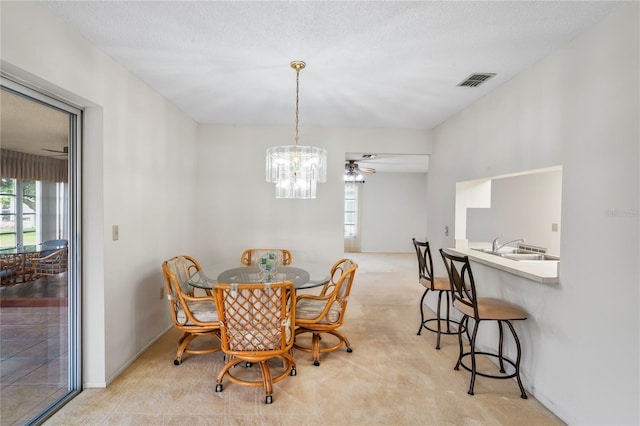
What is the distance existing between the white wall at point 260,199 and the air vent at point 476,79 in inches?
65.7

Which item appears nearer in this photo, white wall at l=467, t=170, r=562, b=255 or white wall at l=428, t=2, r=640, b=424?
white wall at l=428, t=2, r=640, b=424

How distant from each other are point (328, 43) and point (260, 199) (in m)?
2.61

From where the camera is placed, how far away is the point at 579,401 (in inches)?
76.1

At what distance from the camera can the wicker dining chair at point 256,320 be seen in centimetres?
211

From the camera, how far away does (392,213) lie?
967 cm

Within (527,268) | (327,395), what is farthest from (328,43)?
(327,395)

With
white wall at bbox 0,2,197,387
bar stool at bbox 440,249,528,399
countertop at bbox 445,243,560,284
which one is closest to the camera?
white wall at bbox 0,2,197,387

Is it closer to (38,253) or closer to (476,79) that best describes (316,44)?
(476,79)

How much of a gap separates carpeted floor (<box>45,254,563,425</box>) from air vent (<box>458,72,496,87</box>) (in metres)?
2.49

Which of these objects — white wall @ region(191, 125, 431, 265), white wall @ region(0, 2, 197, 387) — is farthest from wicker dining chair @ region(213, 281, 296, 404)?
white wall @ region(191, 125, 431, 265)

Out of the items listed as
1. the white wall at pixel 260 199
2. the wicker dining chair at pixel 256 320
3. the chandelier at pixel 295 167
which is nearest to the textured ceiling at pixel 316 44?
the chandelier at pixel 295 167

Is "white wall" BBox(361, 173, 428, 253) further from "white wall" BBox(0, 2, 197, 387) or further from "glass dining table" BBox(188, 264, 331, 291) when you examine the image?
"white wall" BBox(0, 2, 197, 387)

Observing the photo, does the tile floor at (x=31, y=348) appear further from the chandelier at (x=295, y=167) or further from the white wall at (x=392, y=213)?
the white wall at (x=392, y=213)

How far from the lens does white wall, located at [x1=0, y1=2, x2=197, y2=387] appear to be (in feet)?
5.88
